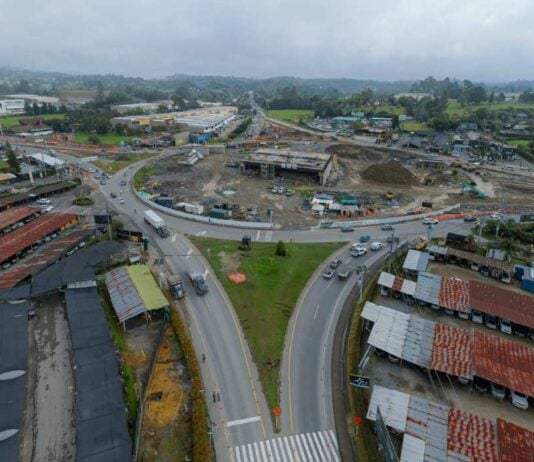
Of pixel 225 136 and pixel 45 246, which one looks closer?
pixel 45 246

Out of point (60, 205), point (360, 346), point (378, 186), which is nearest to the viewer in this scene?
point (360, 346)

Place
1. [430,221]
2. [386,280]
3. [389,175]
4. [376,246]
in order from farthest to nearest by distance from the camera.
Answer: [389,175] → [430,221] → [376,246] → [386,280]

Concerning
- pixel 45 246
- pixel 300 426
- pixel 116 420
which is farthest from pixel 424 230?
pixel 45 246

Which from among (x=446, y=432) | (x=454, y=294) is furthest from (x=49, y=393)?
(x=454, y=294)

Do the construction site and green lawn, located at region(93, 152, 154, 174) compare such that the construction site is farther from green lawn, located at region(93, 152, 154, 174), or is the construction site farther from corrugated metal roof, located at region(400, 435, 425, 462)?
corrugated metal roof, located at region(400, 435, 425, 462)

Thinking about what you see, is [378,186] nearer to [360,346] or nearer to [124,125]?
[360,346]

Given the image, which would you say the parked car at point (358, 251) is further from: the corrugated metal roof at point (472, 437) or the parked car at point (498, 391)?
the corrugated metal roof at point (472, 437)

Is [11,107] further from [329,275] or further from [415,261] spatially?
[415,261]
